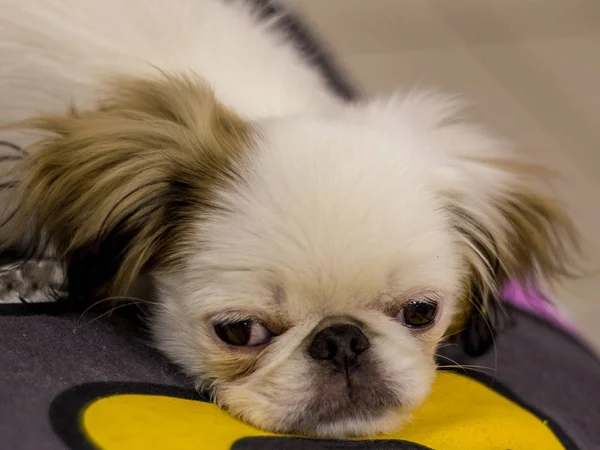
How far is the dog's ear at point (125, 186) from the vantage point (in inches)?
43.5

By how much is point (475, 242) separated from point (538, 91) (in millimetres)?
1992

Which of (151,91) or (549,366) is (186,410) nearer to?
(151,91)

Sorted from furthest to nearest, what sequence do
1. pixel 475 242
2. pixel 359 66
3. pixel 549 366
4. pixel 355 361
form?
pixel 359 66 < pixel 549 366 < pixel 475 242 < pixel 355 361

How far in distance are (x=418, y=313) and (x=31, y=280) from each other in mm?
545

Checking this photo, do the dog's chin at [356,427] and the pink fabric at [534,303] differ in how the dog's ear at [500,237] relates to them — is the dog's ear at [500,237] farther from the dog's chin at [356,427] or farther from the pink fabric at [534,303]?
the dog's chin at [356,427]

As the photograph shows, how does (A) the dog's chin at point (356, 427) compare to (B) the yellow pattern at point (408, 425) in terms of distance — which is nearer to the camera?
(B) the yellow pattern at point (408, 425)

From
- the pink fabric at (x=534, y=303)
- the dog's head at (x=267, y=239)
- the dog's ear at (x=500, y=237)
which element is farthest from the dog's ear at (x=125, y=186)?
the pink fabric at (x=534, y=303)

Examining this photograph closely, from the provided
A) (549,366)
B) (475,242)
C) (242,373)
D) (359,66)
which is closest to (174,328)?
(242,373)

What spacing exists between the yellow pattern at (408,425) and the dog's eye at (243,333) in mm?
93

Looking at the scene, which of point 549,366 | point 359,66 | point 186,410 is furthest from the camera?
point 359,66

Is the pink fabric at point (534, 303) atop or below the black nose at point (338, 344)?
atop

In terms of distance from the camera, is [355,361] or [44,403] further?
[355,361]

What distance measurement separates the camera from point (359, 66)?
2998 millimetres

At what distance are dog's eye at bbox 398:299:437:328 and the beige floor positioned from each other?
4.87 ft
